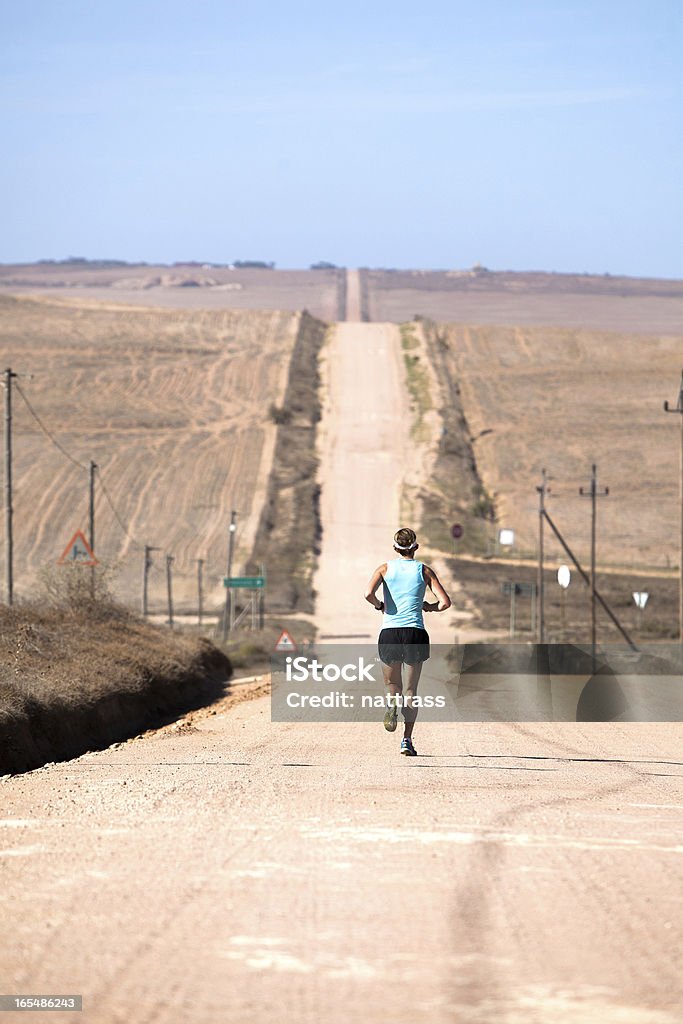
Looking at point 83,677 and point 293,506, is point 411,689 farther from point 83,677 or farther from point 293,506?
point 293,506

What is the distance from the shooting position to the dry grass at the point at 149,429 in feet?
255

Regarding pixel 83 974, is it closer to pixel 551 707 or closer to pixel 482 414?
pixel 551 707

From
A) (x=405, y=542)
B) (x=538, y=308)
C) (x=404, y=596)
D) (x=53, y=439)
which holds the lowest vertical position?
(x=404, y=596)

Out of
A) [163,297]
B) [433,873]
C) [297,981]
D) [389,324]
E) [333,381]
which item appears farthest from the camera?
[163,297]

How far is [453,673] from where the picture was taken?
31578mm

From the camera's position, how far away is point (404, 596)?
1251 centimetres

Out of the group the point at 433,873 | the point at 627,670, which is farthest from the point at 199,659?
the point at 433,873

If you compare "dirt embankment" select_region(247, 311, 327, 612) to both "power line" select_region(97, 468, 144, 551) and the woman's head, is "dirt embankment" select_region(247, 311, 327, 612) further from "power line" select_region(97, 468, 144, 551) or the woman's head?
the woman's head

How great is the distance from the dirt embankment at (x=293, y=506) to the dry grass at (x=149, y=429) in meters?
0.95

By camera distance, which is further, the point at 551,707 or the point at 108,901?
the point at 551,707

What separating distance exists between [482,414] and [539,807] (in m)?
103

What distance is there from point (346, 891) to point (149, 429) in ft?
→ 314

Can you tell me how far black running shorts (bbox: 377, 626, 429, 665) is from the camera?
1241 cm

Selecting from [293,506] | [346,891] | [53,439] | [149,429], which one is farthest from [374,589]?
[149,429]
